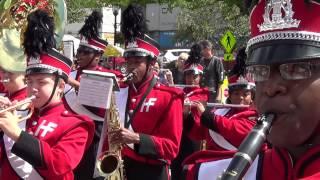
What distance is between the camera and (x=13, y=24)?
4.97m

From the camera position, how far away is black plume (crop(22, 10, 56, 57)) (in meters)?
4.30

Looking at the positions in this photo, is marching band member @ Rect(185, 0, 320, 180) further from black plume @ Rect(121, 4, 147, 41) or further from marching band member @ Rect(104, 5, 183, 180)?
black plume @ Rect(121, 4, 147, 41)

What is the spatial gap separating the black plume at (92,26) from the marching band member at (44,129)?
10.00ft

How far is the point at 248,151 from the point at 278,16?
1.47ft

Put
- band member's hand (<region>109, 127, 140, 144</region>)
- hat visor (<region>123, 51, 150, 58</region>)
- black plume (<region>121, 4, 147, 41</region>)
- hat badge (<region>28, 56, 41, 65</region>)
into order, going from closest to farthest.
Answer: hat badge (<region>28, 56, 41, 65</region>) → band member's hand (<region>109, 127, 140, 144</region>) → hat visor (<region>123, 51, 150, 58</region>) → black plume (<region>121, 4, 147, 41</region>)

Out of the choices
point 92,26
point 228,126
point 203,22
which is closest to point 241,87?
point 228,126

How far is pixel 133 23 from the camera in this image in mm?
5770

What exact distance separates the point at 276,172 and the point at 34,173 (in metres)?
2.31

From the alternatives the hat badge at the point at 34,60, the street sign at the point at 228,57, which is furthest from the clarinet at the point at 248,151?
the street sign at the point at 228,57

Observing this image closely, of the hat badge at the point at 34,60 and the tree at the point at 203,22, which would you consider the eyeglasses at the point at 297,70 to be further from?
the tree at the point at 203,22

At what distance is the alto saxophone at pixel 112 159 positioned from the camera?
4.97 metres

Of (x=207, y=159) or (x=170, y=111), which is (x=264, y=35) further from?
(x=170, y=111)

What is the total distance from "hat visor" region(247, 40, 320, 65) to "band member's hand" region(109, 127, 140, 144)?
132 inches

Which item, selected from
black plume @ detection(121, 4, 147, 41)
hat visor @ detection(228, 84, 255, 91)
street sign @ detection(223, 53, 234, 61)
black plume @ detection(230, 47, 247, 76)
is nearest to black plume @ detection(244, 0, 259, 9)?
black plume @ detection(230, 47, 247, 76)
